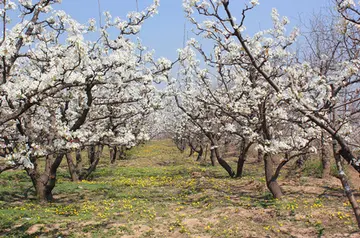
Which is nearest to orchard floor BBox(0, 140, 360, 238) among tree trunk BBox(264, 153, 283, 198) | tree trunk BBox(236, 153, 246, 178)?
tree trunk BBox(264, 153, 283, 198)

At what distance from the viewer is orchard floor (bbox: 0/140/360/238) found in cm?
866

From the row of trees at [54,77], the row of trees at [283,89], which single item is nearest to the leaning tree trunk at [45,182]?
the row of trees at [54,77]

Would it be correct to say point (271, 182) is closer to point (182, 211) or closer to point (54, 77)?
point (182, 211)

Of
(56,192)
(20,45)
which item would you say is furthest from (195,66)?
(20,45)

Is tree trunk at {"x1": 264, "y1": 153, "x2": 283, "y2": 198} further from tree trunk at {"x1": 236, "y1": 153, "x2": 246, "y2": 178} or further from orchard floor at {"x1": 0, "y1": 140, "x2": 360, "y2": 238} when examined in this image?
tree trunk at {"x1": 236, "y1": 153, "x2": 246, "y2": 178}

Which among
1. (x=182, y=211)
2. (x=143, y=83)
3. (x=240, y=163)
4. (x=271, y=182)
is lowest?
(x=182, y=211)

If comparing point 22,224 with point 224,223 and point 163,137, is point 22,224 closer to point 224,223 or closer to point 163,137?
point 224,223

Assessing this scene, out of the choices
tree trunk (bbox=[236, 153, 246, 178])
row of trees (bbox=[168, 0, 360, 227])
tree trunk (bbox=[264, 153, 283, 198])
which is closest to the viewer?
row of trees (bbox=[168, 0, 360, 227])

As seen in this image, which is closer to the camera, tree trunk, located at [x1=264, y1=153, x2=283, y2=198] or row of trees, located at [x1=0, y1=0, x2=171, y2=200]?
row of trees, located at [x1=0, y1=0, x2=171, y2=200]

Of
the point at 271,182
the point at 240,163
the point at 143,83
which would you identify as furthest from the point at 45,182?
the point at 240,163

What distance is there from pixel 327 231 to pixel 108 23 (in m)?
8.61

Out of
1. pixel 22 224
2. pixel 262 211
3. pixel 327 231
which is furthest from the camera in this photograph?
pixel 262 211

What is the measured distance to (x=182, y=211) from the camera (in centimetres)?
1106

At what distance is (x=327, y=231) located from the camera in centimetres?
821
